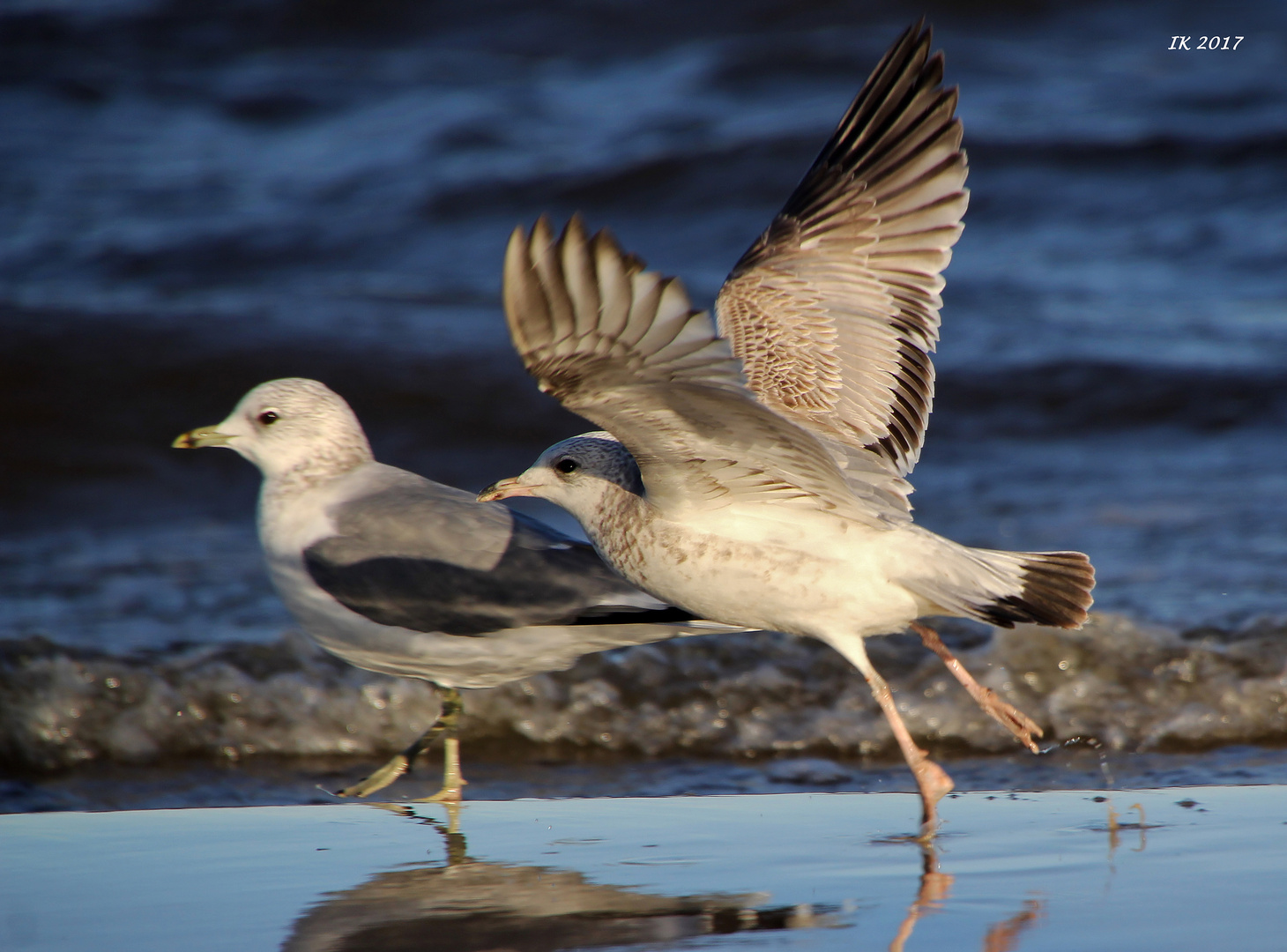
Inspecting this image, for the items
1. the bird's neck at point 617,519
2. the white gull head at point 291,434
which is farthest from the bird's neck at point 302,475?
the bird's neck at point 617,519

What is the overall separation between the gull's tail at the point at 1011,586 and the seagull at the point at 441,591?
1.97 ft

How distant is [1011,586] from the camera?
11.2 feet

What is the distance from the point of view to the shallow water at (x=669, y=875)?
9.01ft

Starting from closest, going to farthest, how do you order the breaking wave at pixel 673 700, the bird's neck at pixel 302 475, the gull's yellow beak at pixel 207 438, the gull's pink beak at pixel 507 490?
the gull's pink beak at pixel 507 490 → the bird's neck at pixel 302 475 → the gull's yellow beak at pixel 207 438 → the breaking wave at pixel 673 700

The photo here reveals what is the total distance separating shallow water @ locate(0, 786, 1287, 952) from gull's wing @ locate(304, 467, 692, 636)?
0.50 m

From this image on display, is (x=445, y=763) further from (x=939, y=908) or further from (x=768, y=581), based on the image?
(x=939, y=908)

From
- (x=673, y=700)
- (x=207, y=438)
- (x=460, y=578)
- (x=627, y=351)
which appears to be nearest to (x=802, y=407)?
(x=460, y=578)

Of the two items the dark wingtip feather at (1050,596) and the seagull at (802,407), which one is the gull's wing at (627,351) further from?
the dark wingtip feather at (1050,596)

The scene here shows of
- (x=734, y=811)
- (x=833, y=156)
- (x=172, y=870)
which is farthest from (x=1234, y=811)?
(x=172, y=870)

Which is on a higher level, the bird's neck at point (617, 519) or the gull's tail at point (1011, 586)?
the bird's neck at point (617, 519)

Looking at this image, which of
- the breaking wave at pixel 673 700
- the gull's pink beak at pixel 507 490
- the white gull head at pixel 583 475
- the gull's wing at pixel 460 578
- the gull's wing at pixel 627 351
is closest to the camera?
the gull's wing at pixel 627 351

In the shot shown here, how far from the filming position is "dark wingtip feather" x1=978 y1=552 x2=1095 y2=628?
11.1 feet

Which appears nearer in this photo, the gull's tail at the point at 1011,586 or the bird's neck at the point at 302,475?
the gull's tail at the point at 1011,586

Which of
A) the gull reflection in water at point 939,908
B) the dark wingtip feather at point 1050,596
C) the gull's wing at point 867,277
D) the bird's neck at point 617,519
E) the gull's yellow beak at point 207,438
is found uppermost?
the gull's wing at point 867,277
